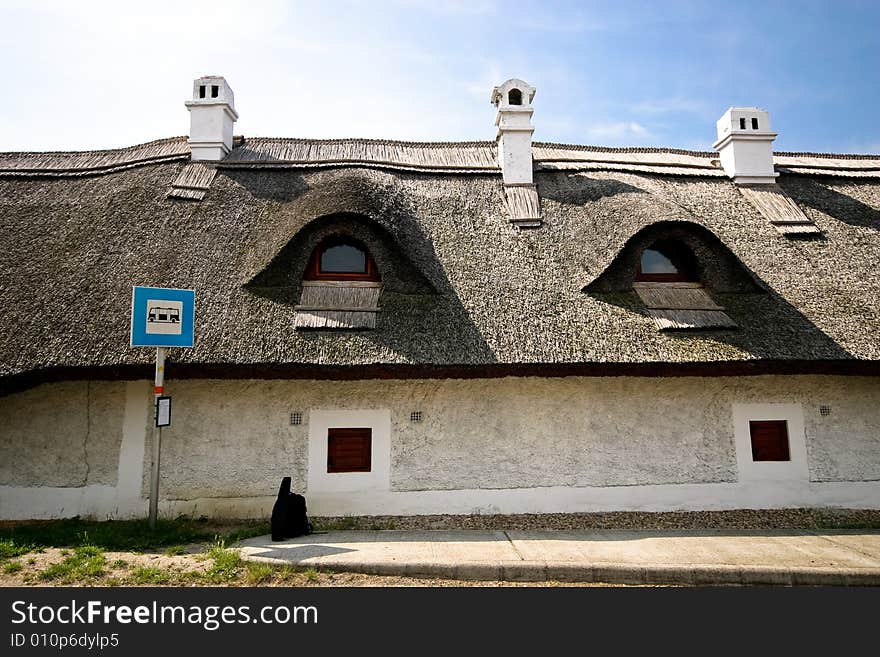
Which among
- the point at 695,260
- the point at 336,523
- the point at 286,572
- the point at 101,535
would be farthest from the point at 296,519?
the point at 695,260

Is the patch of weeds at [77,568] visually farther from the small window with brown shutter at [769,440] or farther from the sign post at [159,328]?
the small window with brown shutter at [769,440]

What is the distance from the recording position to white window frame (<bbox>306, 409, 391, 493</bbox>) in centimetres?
734

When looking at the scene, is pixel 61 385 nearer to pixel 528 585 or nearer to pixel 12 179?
pixel 12 179

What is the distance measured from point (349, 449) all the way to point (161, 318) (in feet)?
9.64

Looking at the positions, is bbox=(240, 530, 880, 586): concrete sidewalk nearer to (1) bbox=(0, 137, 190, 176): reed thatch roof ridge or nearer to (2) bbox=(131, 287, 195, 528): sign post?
(2) bbox=(131, 287, 195, 528): sign post

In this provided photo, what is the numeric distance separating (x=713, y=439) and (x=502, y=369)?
343 cm

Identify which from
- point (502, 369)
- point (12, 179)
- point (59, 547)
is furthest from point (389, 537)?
point (12, 179)

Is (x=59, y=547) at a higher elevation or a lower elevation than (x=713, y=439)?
lower

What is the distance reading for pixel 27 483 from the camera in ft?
23.6

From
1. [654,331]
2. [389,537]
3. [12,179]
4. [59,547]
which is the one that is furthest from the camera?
[12,179]

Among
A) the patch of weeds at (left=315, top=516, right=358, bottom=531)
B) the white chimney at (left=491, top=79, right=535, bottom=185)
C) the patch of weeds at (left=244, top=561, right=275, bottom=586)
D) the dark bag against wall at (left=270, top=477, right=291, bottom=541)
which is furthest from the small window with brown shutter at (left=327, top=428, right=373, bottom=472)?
the white chimney at (left=491, top=79, right=535, bottom=185)

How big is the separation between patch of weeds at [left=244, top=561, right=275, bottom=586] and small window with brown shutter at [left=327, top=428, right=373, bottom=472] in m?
2.44

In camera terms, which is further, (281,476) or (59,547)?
(281,476)

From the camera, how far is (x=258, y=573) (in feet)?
15.5
